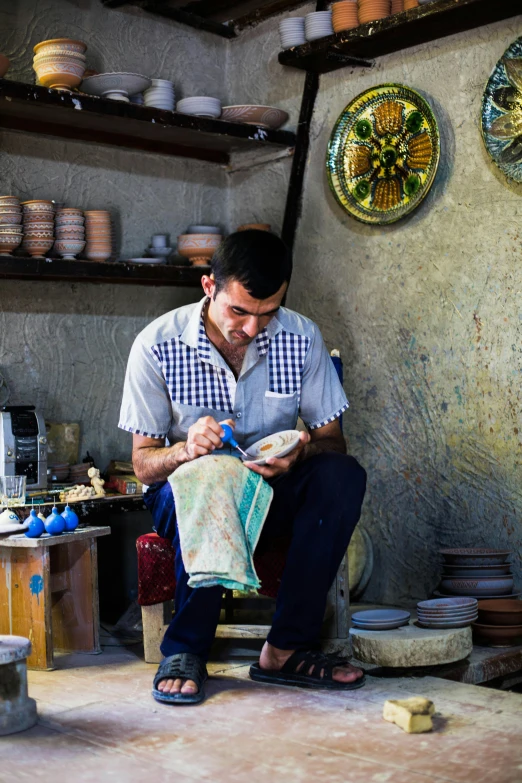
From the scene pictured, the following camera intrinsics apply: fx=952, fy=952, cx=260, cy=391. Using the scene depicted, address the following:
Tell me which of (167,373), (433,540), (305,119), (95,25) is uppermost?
(95,25)

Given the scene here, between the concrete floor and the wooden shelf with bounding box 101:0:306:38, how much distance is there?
339 centimetres

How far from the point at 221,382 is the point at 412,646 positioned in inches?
42.5

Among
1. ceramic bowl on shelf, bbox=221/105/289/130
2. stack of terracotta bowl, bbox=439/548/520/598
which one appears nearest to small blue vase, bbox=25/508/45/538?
stack of terracotta bowl, bbox=439/548/520/598

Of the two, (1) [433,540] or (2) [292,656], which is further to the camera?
(1) [433,540]

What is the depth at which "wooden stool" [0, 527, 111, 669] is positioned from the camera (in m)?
3.36

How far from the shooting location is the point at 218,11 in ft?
16.6

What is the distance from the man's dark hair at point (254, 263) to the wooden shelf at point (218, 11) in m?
2.35

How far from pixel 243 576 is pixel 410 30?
2575mm

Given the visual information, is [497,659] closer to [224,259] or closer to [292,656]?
[292,656]

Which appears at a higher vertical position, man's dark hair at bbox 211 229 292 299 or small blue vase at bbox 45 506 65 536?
man's dark hair at bbox 211 229 292 299

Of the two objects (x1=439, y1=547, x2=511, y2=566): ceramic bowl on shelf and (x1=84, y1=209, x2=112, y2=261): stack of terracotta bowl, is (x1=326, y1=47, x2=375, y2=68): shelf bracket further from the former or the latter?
(x1=439, y1=547, x2=511, y2=566): ceramic bowl on shelf

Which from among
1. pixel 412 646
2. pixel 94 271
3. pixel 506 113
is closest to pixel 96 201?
pixel 94 271

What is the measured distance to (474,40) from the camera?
13.3ft

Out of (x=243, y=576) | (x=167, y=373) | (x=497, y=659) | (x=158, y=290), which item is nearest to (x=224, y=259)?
(x=167, y=373)
